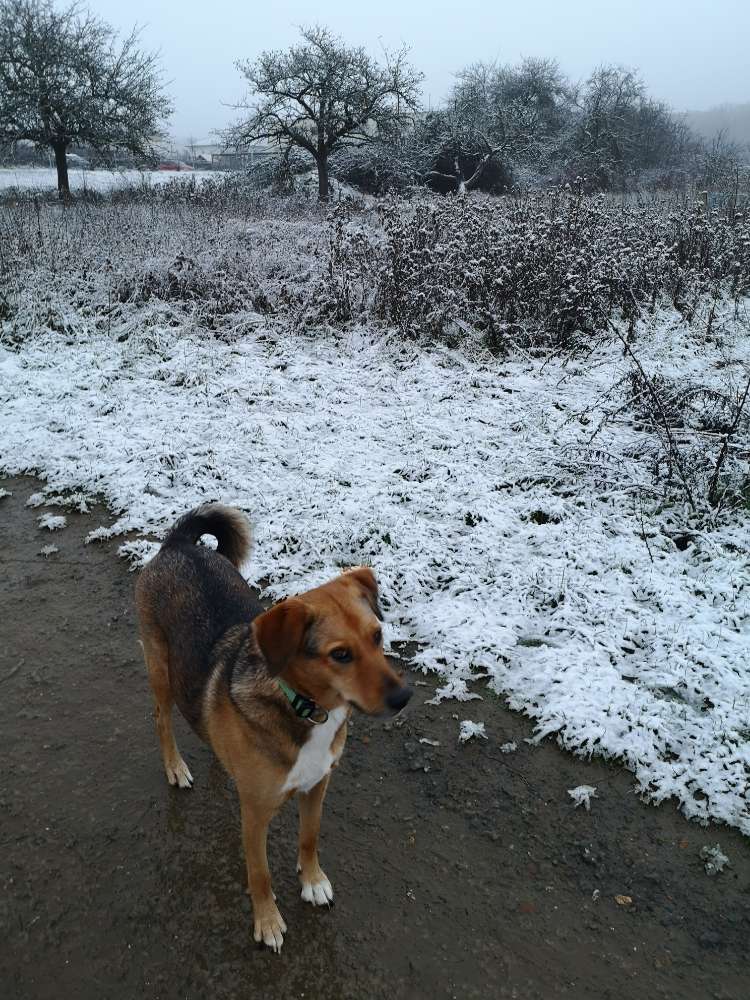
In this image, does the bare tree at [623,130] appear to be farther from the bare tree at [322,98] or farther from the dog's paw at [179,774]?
the dog's paw at [179,774]

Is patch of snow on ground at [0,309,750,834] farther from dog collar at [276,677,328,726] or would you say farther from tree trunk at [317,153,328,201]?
tree trunk at [317,153,328,201]

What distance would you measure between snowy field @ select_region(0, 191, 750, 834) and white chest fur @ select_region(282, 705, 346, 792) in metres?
1.63

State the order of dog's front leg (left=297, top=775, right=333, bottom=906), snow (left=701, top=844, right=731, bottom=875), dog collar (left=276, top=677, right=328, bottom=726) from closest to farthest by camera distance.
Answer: dog collar (left=276, top=677, right=328, bottom=726) → dog's front leg (left=297, top=775, right=333, bottom=906) → snow (left=701, top=844, right=731, bottom=875)

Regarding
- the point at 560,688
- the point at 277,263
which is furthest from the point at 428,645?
the point at 277,263

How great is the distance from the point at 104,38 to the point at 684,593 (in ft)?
92.5

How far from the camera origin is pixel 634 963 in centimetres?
257

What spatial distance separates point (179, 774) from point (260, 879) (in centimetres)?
92

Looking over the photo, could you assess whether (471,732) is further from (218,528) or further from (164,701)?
(218,528)

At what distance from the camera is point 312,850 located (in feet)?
9.05

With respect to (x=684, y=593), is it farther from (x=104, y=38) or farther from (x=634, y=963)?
(x=104, y=38)

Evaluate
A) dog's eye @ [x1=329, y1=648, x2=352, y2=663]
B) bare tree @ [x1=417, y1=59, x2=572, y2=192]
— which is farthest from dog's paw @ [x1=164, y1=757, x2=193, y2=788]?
bare tree @ [x1=417, y1=59, x2=572, y2=192]

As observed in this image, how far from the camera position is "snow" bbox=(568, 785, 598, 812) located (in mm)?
3264

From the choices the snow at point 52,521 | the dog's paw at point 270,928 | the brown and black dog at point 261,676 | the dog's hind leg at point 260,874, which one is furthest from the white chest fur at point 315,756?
the snow at point 52,521

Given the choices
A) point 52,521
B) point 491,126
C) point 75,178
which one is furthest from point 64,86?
point 52,521
